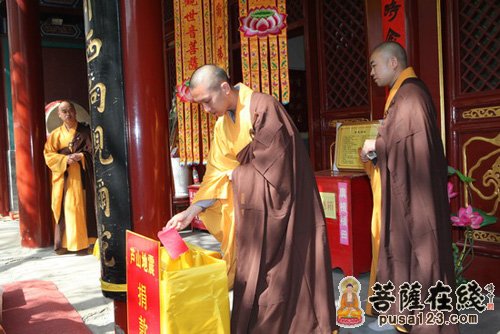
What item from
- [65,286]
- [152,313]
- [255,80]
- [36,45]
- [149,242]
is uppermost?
[36,45]

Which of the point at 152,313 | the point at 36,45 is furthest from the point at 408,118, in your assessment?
the point at 36,45

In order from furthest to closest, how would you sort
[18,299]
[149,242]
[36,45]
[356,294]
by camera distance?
[36,45] → [18,299] → [356,294] → [149,242]

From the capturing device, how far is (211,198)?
260 centimetres

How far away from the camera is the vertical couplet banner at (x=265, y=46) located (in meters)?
4.56

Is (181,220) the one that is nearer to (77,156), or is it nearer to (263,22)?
(263,22)

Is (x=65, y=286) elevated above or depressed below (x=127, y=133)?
below

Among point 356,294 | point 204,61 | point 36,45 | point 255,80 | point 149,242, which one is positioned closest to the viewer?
point 149,242

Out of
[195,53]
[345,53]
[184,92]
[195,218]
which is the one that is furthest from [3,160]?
[345,53]

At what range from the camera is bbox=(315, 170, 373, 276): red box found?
3.90 meters

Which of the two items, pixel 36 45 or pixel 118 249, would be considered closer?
pixel 118 249

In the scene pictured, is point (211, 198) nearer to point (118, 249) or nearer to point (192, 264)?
point (192, 264)

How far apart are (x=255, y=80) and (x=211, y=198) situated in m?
2.42

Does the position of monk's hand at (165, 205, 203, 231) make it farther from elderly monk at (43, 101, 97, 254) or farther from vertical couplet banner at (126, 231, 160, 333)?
elderly monk at (43, 101, 97, 254)

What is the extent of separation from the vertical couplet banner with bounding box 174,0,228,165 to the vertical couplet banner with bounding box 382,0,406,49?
6.56 ft
